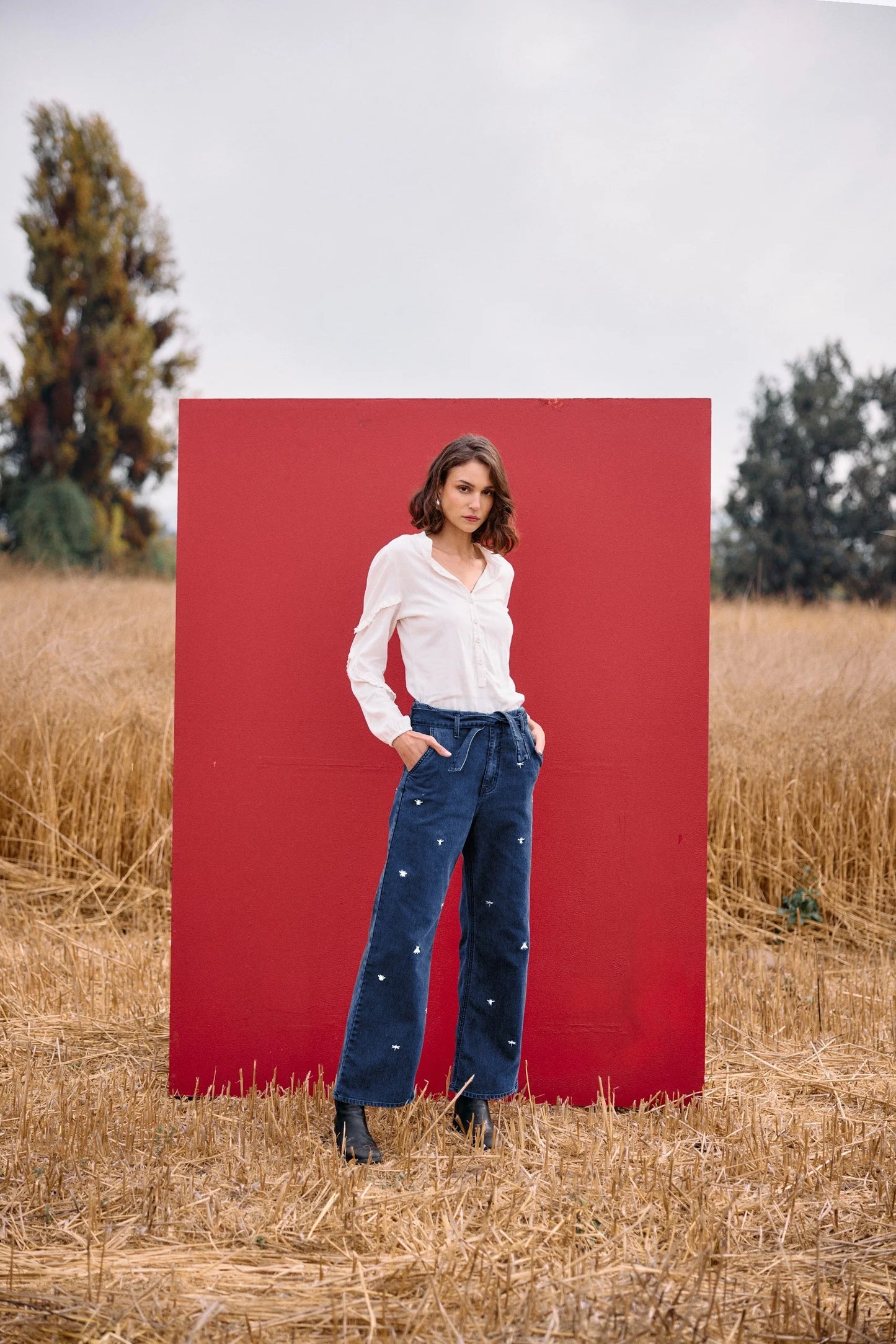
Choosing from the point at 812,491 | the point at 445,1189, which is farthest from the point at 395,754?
the point at 812,491

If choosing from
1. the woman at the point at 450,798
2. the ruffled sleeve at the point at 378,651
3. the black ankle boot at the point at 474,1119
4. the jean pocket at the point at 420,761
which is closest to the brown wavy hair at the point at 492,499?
the woman at the point at 450,798

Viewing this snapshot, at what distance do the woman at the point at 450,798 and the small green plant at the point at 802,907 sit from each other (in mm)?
3087

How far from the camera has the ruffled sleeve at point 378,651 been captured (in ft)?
8.14

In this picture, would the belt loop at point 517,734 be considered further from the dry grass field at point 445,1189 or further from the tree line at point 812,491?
the tree line at point 812,491

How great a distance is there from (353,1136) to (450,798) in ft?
2.80

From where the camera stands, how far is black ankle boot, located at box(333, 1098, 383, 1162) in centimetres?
254

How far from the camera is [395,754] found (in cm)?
301

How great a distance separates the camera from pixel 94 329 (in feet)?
42.2

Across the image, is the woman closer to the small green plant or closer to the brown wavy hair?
the brown wavy hair

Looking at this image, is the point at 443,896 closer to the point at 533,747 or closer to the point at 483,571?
the point at 533,747

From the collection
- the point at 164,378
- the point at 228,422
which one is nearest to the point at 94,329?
the point at 164,378

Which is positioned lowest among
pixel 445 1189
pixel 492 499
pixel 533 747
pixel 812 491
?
pixel 445 1189

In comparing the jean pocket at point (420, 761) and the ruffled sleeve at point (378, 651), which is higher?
the ruffled sleeve at point (378, 651)

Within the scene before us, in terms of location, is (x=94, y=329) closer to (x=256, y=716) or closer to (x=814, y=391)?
(x=814, y=391)
